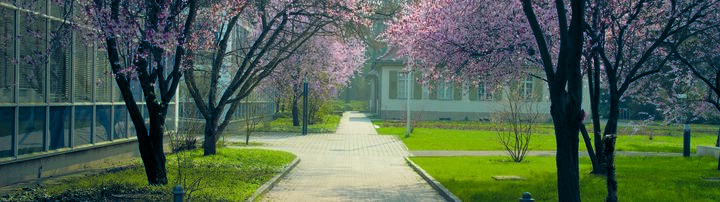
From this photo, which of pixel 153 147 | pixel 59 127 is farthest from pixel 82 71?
pixel 153 147

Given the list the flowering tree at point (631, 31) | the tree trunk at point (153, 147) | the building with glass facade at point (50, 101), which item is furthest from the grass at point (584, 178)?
the building with glass facade at point (50, 101)

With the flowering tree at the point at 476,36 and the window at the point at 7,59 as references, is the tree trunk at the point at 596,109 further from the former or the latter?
the window at the point at 7,59

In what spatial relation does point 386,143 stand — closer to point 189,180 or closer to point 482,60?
point 482,60

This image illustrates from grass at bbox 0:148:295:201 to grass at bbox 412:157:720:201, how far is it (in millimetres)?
3866

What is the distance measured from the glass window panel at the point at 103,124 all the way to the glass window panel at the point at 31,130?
118 inches

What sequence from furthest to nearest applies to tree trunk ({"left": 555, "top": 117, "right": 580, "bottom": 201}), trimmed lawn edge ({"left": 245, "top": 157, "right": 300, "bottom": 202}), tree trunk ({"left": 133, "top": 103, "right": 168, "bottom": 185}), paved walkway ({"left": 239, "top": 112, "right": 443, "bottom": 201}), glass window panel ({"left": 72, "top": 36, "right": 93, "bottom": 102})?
glass window panel ({"left": 72, "top": 36, "right": 93, "bottom": 102}), paved walkway ({"left": 239, "top": 112, "right": 443, "bottom": 201}), trimmed lawn edge ({"left": 245, "top": 157, "right": 300, "bottom": 202}), tree trunk ({"left": 133, "top": 103, "right": 168, "bottom": 185}), tree trunk ({"left": 555, "top": 117, "right": 580, "bottom": 201})

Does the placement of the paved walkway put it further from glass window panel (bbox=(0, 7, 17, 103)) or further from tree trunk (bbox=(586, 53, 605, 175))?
glass window panel (bbox=(0, 7, 17, 103))

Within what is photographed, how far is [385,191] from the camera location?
13867 millimetres

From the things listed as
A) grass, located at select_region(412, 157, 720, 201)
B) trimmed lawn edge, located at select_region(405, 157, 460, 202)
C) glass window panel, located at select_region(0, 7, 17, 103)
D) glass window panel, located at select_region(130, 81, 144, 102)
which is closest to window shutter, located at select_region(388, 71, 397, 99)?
grass, located at select_region(412, 157, 720, 201)

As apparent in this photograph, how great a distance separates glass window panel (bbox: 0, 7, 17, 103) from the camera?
12.1m

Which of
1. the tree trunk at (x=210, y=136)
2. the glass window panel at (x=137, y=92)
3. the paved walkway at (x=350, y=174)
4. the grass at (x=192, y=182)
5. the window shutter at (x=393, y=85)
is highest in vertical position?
the window shutter at (x=393, y=85)

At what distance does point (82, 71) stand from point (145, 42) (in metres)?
6.38

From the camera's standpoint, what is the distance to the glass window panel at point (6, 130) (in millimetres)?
12055

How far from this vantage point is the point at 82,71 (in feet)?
51.7
